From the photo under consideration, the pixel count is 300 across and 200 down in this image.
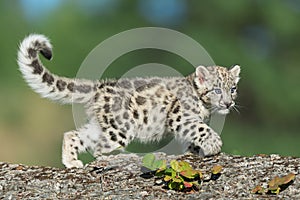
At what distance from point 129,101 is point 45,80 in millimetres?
1101

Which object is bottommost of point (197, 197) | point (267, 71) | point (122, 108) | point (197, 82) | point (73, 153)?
point (197, 197)

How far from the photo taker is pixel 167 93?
10.9m

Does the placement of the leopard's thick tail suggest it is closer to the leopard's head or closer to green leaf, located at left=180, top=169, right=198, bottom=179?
the leopard's head

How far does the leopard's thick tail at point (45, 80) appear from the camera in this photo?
34.6ft

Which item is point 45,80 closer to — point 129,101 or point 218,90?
point 129,101

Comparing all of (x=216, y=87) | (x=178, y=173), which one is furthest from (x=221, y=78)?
(x=178, y=173)

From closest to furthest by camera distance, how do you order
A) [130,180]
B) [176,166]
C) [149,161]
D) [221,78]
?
[176,166] → [149,161] → [130,180] → [221,78]

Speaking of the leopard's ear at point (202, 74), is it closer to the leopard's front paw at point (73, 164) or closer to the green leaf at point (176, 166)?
the leopard's front paw at point (73, 164)

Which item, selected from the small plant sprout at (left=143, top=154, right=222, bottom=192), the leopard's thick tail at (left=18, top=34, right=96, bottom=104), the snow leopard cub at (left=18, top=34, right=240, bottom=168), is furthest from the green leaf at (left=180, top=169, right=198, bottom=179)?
the leopard's thick tail at (left=18, top=34, right=96, bottom=104)

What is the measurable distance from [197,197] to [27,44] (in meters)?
3.38

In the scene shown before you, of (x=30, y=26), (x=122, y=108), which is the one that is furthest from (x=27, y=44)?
(x=30, y=26)

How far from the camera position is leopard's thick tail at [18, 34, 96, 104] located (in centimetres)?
1054

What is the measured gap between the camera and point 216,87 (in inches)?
423

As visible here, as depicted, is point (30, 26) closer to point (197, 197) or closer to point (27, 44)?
point (27, 44)
